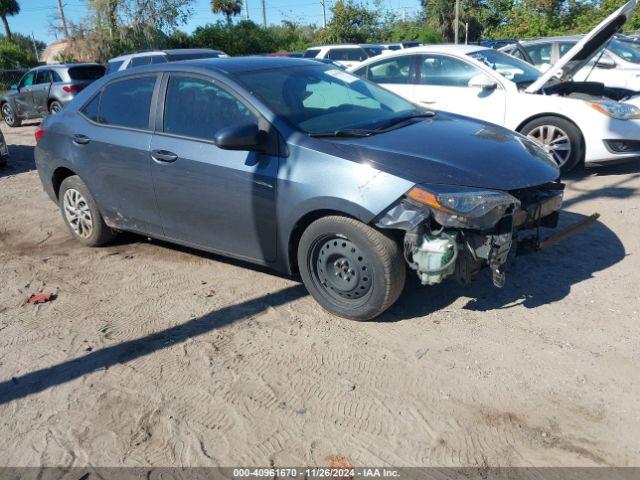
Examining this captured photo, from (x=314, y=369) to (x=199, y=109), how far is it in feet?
7.36

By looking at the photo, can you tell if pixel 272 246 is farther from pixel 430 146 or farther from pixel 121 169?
pixel 121 169

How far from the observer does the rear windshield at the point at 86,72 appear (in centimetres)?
1588

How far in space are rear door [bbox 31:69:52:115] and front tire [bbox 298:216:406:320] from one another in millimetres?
14523

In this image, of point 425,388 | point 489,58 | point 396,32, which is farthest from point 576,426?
point 396,32

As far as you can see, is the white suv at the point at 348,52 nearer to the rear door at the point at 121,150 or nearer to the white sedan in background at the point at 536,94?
the white sedan in background at the point at 536,94

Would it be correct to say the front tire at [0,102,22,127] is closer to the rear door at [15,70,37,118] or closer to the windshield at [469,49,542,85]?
the rear door at [15,70,37,118]

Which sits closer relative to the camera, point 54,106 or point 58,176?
point 58,176

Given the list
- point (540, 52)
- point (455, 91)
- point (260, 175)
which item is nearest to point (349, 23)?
point (540, 52)

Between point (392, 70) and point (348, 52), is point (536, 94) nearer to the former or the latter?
point (392, 70)

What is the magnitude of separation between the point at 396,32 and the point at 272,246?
4010 centimetres

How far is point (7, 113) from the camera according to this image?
1750 cm

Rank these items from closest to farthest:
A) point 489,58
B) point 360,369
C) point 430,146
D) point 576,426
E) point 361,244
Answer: point 576,426, point 360,369, point 361,244, point 430,146, point 489,58

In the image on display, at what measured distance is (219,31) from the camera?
36.9m

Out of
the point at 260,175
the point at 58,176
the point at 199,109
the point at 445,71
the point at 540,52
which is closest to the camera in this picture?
the point at 260,175
